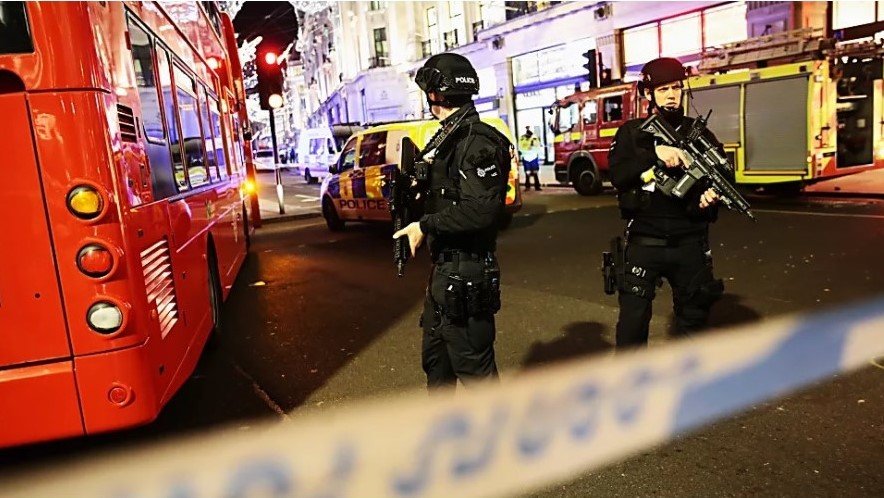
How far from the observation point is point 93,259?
9.44 ft

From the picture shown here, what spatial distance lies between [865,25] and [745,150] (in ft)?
19.3

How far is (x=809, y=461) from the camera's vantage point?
3105mm

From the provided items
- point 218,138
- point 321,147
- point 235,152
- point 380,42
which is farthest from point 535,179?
point 380,42

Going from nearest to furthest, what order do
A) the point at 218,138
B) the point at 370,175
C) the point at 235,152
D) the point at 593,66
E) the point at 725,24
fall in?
the point at 218,138 → the point at 235,152 → the point at 370,175 → the point at 593,66 → the point at 725,24

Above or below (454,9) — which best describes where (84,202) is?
below

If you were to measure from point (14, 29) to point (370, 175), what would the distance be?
871 cm

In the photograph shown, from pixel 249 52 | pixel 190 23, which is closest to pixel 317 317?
pixel 190 23

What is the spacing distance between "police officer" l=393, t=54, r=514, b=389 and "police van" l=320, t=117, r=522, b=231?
23.3 ft

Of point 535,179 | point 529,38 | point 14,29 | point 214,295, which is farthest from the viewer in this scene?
point 529,38

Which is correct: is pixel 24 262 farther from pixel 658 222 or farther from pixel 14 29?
pixel 658 222

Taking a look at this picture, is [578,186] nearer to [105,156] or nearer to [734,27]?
[734,27]

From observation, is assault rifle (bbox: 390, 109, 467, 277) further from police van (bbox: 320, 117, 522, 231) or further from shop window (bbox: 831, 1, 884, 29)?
shop window (bbox: 831, 1, 884, 29)

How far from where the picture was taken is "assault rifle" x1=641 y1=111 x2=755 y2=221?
3.50m

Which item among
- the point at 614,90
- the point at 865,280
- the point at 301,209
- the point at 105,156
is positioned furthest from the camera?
the point at 301,209
